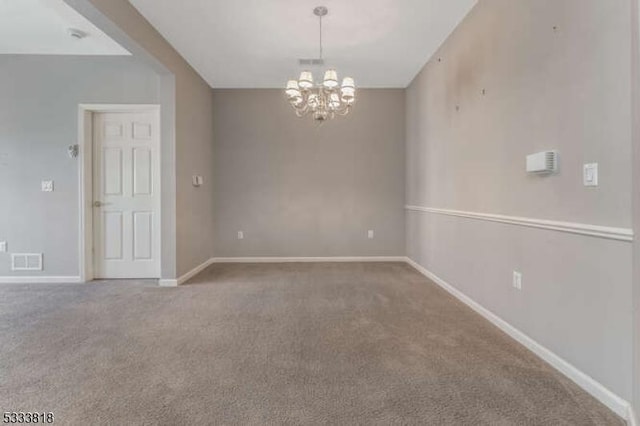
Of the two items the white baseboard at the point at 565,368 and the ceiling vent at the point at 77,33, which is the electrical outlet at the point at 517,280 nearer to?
the white baseboard at the point at 565,368

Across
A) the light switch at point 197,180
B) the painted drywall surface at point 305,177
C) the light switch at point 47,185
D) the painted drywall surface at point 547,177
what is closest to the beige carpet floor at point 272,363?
the painted drywall surface at point 547,177

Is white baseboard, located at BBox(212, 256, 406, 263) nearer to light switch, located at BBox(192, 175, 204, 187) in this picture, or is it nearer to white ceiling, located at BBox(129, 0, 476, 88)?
light switch, located at BBox(192, 175, 204, 187)

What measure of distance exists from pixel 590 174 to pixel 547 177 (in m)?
0.34

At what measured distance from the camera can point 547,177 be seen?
2061 millimetres

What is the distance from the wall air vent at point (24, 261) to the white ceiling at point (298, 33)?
9.95 ft

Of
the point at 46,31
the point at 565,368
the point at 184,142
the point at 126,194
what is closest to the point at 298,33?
the point at 184,142

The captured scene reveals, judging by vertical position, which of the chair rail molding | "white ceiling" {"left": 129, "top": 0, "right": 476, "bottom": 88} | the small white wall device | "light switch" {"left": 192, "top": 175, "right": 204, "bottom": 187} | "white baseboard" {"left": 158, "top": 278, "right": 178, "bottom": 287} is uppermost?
"white ceiling" {"left": 129, "top": 0, "right": 476, "bottom": 88}

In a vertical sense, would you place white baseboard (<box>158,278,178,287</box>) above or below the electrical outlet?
below

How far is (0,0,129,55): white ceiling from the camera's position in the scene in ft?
9.93

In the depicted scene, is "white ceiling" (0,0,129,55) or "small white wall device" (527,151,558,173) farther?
"white ceiling" (0,0,129,55)

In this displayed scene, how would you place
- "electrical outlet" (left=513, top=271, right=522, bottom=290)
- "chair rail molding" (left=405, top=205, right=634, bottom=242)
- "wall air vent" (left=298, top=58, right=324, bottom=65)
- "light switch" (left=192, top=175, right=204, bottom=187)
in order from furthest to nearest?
"light switch" (left=192, top=175, right=204, bottom=187), "wall air vent" (left=298, top=58, right=324, bottom=65), "electrical outlet" (left=513, top=271, right=522, bottom=290), "chair rail molding" (left=405, top=205, right=634, bottom=242)

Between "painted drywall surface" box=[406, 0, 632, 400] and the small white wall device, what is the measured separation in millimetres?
Answer: 44

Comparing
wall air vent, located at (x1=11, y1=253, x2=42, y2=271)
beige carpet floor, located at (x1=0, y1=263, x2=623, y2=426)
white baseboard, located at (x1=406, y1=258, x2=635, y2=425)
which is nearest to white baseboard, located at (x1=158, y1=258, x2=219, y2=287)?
beige carpet floor, located at (x1=0, y1=263, x2=623, y2=426)

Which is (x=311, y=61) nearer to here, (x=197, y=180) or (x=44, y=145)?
(x=197, y=180)
